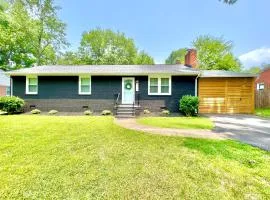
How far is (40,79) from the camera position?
47.1ft

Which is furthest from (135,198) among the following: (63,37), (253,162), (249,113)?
(63,37)

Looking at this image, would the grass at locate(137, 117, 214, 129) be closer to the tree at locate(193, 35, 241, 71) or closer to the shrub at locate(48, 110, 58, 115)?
the shrub at locate(48, 110, 58, 115)

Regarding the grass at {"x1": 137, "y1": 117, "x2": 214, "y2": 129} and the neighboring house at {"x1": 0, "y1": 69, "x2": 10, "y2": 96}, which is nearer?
the grass at {"x1": 137, "y1": 117, "x2": 214, "y2": 129}

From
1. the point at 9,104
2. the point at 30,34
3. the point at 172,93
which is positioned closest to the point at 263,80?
the point at 172,93

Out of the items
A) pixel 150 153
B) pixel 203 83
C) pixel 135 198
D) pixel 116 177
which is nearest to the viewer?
pixel 135 198

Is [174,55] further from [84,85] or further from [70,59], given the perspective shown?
[84,85]

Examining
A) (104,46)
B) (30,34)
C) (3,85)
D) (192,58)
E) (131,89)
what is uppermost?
(104,46)

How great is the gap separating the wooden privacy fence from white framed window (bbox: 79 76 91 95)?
14429mm

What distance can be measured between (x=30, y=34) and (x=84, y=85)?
18.7 m

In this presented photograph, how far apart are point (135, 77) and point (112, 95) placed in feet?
6.81

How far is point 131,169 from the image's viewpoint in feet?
12.6

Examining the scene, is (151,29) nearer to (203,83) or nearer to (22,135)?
(203,83)

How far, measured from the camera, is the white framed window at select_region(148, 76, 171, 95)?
1384cm

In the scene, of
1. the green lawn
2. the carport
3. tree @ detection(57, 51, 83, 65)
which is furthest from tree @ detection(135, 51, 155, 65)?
the green lawn
